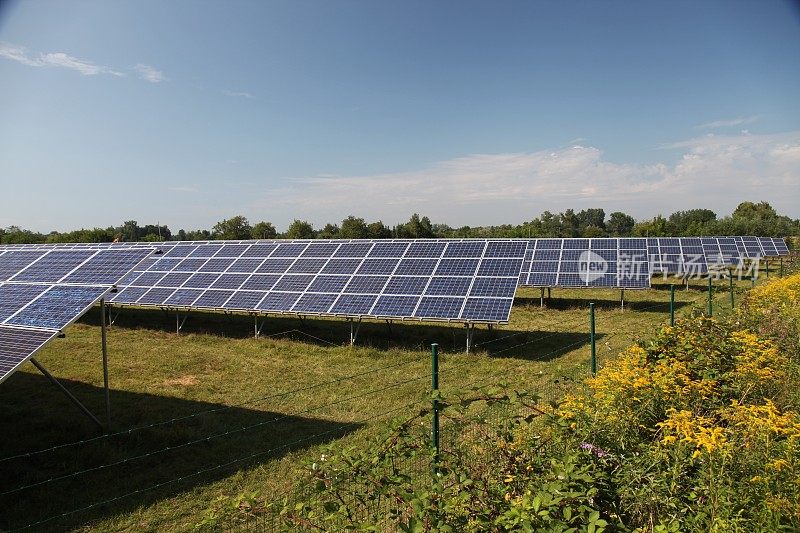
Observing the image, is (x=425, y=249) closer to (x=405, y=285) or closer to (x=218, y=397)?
(x=405, y=285)

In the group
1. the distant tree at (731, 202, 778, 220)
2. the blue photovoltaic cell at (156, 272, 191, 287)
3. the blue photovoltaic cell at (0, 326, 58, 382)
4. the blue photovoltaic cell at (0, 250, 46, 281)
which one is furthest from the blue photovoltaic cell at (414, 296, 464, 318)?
the distant tree at (731, 202, 778, 220)

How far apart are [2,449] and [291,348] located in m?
7.31

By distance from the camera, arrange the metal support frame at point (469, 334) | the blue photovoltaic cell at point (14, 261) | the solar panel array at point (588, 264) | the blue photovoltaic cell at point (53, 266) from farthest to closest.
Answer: the solar panel array at point (588, 264), the metal support frame at point (469, 334), the blue photovoltaic cell at point (14, 261), the blue photovoltaic cell at point (53, 266)

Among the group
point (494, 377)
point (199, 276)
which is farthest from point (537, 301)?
point (199, 276)

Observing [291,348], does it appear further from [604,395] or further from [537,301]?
[537,301]

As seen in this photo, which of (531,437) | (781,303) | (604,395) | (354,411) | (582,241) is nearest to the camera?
(531,437)

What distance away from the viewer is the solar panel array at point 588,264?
809 inches

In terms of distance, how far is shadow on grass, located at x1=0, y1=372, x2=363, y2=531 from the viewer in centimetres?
618

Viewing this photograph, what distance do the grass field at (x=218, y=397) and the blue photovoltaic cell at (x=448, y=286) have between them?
5.14ft

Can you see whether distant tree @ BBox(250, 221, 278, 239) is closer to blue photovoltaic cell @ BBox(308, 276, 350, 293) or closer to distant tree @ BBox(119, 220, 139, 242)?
distant tree @ BBox(119, 220, 139, 242)

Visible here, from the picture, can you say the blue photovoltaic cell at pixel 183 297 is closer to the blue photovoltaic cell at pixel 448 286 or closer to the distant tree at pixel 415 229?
the blue photovoltaic cell at pixel 448 286

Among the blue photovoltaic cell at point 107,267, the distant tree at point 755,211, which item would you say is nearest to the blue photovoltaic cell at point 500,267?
the blue photovoltaic cell at point 107,267

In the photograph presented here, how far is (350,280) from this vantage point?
15.8m

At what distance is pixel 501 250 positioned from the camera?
16.1 m
